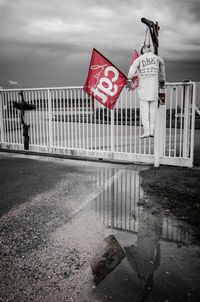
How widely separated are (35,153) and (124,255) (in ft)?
22.0

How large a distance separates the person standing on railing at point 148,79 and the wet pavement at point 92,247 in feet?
5.51

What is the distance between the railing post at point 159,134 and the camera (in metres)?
6.55

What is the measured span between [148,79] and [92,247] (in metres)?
4.01

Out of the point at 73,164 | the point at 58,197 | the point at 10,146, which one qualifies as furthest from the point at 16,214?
the point at 10,146

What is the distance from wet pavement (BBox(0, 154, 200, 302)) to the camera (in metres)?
2.28

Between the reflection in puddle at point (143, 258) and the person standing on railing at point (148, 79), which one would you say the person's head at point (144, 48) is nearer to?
the person standing on railing at point (148, 79)

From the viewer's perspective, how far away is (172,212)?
393 cm

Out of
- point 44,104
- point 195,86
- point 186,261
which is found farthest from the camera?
point 44,104

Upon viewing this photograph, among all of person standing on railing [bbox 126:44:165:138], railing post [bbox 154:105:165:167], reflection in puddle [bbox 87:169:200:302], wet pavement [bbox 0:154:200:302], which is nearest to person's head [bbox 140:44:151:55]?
person standing on railing [bbox 126:44:165:138]

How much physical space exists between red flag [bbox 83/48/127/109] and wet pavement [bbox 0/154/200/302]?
2.68 metres

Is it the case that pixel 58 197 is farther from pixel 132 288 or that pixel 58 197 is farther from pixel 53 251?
pixel 132 288

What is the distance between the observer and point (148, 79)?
5.70 meters

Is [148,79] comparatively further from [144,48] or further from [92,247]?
[92,247]

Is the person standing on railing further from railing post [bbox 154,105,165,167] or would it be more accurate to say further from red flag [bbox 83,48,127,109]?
red flag [bbox 83,48,127,109]
